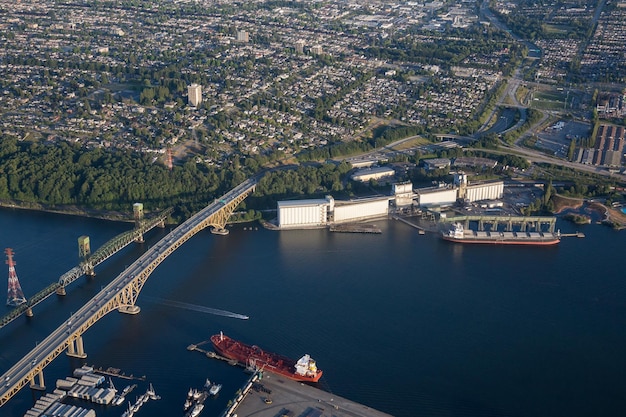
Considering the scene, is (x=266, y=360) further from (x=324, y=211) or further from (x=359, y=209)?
(x=359, y=209)

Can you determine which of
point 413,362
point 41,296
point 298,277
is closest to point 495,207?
point 298,277

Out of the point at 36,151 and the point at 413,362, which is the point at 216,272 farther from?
the point at 36,151

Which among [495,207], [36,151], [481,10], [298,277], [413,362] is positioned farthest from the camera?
[481,10]

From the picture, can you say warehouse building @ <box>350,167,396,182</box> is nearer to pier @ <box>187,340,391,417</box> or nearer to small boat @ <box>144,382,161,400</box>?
pier @ <box>187,340,391,417</box>

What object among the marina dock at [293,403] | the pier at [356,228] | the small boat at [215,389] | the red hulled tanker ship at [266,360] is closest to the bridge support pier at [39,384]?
the small boat at [215,389]

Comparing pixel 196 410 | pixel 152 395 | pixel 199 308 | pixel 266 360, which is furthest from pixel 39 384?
pixel 266 360

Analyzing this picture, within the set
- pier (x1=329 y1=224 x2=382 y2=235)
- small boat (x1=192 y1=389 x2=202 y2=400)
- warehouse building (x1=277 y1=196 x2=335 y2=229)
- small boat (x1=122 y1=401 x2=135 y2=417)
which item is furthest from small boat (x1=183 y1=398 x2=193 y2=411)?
pier (x1=329 y1=224 x2=382 y2=235)
